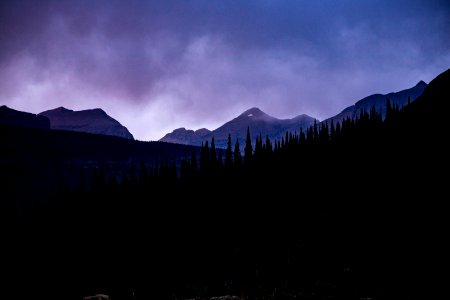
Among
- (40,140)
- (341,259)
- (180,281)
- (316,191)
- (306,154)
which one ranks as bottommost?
(180,281)

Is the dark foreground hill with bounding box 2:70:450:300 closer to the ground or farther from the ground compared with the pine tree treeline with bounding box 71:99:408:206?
closer to the ground

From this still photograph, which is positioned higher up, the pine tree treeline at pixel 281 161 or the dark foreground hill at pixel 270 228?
the pine tree treeline at pixel 281 161

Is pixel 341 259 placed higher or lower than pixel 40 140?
lower

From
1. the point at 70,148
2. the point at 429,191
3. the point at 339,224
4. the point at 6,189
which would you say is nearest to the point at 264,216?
the point at 339,224

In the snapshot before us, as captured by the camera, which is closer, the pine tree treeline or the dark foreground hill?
the dark foreground hill

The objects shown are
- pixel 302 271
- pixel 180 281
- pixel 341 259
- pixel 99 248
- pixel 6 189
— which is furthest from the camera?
pixel 6 189

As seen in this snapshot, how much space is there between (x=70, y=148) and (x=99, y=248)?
125 metres

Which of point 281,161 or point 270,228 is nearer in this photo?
point 270,228

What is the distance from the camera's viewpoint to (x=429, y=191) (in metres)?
32.4

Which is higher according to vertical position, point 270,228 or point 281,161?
point 281,161

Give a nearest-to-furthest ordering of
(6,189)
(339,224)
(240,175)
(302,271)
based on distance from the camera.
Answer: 1. (302,271)
2. (339,224)
3. (240,175)
4. (6,189)

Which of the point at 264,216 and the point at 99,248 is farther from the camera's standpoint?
the point at 99,248

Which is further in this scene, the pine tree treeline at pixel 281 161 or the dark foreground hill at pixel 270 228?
the pine tree treeline at pixel 281 161

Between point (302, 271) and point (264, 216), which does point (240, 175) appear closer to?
point (264, 216)
